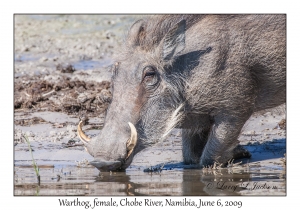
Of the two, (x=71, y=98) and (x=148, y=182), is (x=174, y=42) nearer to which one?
(x=148, y=182)

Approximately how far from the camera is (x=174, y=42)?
254 inches

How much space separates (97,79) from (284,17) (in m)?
4.51

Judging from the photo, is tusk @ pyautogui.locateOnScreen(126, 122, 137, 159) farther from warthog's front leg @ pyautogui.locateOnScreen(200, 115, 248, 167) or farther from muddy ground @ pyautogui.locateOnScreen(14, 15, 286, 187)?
warthog's front leg @ pyautogui.locateOnScreen(200, 115, 248, 167)

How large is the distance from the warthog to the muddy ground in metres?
0.36

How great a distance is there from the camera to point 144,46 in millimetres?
6504

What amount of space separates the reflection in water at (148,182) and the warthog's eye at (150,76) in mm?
843

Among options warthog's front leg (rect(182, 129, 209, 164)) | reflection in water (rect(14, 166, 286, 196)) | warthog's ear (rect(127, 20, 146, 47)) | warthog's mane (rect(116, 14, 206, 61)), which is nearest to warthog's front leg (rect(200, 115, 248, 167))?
reflection in water (rect(14, 166, 286, 196))

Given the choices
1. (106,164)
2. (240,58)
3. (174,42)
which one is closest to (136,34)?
(174,42)

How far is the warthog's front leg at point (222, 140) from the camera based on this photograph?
6535 millimetres

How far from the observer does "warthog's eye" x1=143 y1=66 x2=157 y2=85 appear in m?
6.36

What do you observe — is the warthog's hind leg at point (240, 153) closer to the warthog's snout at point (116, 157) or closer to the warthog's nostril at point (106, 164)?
the warthog's snout at point (116, 157)

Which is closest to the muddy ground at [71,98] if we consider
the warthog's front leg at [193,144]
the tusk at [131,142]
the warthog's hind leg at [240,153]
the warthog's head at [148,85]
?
the warthog's hind leg at [240,153]

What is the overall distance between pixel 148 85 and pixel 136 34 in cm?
54
